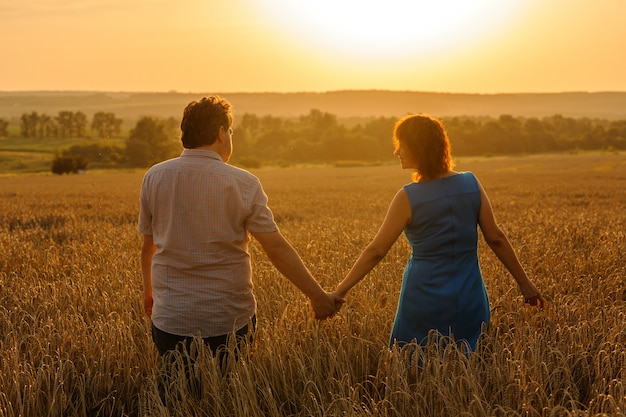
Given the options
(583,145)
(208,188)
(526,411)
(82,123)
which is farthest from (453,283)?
(82,123)

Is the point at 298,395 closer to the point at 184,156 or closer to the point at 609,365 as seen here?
the point at 184,156

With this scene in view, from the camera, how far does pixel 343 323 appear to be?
4609 mm

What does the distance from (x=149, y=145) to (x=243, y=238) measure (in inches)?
3371

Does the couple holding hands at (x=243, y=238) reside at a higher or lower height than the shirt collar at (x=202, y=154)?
lower

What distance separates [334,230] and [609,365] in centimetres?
832

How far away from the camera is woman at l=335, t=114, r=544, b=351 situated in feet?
12.6

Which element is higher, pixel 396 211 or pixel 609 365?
pixel 396 211

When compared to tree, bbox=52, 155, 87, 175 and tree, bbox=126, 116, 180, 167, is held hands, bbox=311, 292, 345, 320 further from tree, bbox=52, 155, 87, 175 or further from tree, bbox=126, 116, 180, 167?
tree, bbox=126, 116, 180, 167

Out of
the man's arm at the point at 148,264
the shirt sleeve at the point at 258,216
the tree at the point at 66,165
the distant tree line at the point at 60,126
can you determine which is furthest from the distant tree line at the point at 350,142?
the shirt sleeve at the point at 258,216

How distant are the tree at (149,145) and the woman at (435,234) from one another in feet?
259

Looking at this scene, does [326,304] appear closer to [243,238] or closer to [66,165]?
[243,238]

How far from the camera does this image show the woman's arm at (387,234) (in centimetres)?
386

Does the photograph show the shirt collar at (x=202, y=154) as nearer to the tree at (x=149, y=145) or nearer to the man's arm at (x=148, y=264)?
the man's arm at (x=148, y=264)

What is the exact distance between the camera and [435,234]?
385 cm
